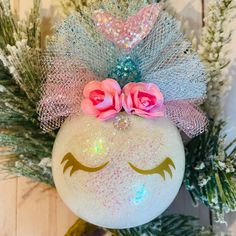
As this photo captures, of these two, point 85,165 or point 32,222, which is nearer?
point 85,165

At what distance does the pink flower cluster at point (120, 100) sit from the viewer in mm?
563

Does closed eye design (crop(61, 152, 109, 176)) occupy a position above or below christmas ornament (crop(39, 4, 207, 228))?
below

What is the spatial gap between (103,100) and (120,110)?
0.03 m

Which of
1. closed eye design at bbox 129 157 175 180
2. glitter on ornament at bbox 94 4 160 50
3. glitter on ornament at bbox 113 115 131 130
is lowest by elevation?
closed eye design at bbox 129 157 175 180

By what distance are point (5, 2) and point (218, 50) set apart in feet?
1.08

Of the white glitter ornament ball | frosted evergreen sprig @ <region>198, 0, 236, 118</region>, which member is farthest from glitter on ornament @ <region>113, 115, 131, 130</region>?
frosted evergreen sprig @ <region>198, 0, 236, 118</region>

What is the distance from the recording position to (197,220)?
28.3 inches

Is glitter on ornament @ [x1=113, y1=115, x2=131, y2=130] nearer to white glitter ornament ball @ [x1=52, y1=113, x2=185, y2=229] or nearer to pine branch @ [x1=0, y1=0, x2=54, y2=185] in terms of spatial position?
white glitter ornament ball @ [x1=52, y1=113, x2=185, y2=229]

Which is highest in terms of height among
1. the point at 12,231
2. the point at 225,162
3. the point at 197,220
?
the point at 225,162

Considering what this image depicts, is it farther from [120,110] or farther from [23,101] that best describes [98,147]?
[23,101]

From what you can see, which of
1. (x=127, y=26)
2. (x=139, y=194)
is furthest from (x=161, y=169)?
(x=127, y=26)

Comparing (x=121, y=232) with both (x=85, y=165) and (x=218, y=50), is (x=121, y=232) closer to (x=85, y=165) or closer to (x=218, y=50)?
(x=85, y=165)

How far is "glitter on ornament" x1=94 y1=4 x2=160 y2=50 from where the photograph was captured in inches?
22.6

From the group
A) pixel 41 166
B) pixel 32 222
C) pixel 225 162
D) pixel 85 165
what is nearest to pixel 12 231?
pixel 32 222
